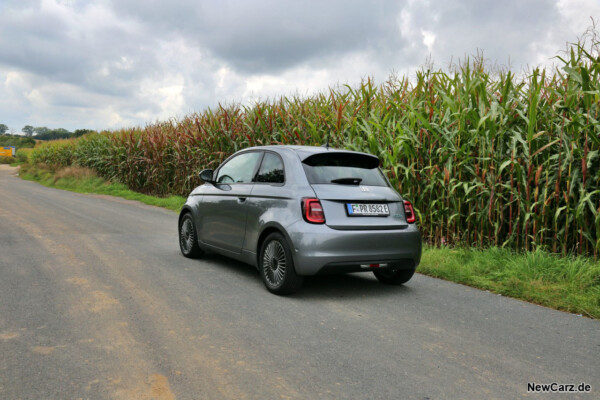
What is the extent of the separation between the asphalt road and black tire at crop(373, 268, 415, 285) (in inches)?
5.5

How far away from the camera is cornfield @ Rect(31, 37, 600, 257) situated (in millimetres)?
6402

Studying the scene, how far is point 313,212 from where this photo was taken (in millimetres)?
5324

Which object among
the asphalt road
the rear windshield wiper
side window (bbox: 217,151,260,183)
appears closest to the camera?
the asphalt road

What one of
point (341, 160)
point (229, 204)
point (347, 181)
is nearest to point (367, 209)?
point (347, 181)

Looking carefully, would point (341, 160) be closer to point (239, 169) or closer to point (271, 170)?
point (271, 170)

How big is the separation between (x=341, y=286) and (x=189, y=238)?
9.05 feet

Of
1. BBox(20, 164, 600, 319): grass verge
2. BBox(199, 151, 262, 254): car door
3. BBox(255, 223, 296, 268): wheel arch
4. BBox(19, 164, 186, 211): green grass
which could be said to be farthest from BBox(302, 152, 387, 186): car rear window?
BBox(19, 164, 186, 211): green grass

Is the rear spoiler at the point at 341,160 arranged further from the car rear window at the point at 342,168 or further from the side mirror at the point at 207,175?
the side mirror at the point at 207,175

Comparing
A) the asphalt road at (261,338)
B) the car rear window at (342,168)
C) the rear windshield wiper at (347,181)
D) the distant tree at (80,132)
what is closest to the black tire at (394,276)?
the asphalt road at (261,338)

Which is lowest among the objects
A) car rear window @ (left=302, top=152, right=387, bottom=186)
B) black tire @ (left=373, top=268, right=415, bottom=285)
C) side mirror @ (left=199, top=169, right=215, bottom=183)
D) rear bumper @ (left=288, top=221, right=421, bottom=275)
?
black tire @ (left=373, top=268, right=415, bottom=285)

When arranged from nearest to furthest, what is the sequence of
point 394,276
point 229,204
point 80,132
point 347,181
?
1. point 347,181
2. point 394,276
3. point 229,204
4. point 80,132

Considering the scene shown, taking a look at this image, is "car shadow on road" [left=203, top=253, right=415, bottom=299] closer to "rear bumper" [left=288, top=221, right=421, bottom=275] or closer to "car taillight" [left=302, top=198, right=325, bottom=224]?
"rear bumper" [left=288, top=221, right=421, bottom=275]

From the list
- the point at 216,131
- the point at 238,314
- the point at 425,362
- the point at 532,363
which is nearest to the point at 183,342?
the point at 238,314

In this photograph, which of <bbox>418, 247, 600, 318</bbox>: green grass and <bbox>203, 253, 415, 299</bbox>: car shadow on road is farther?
<bbox>203, 253, 415, 299</bbox>: car shadow on road
